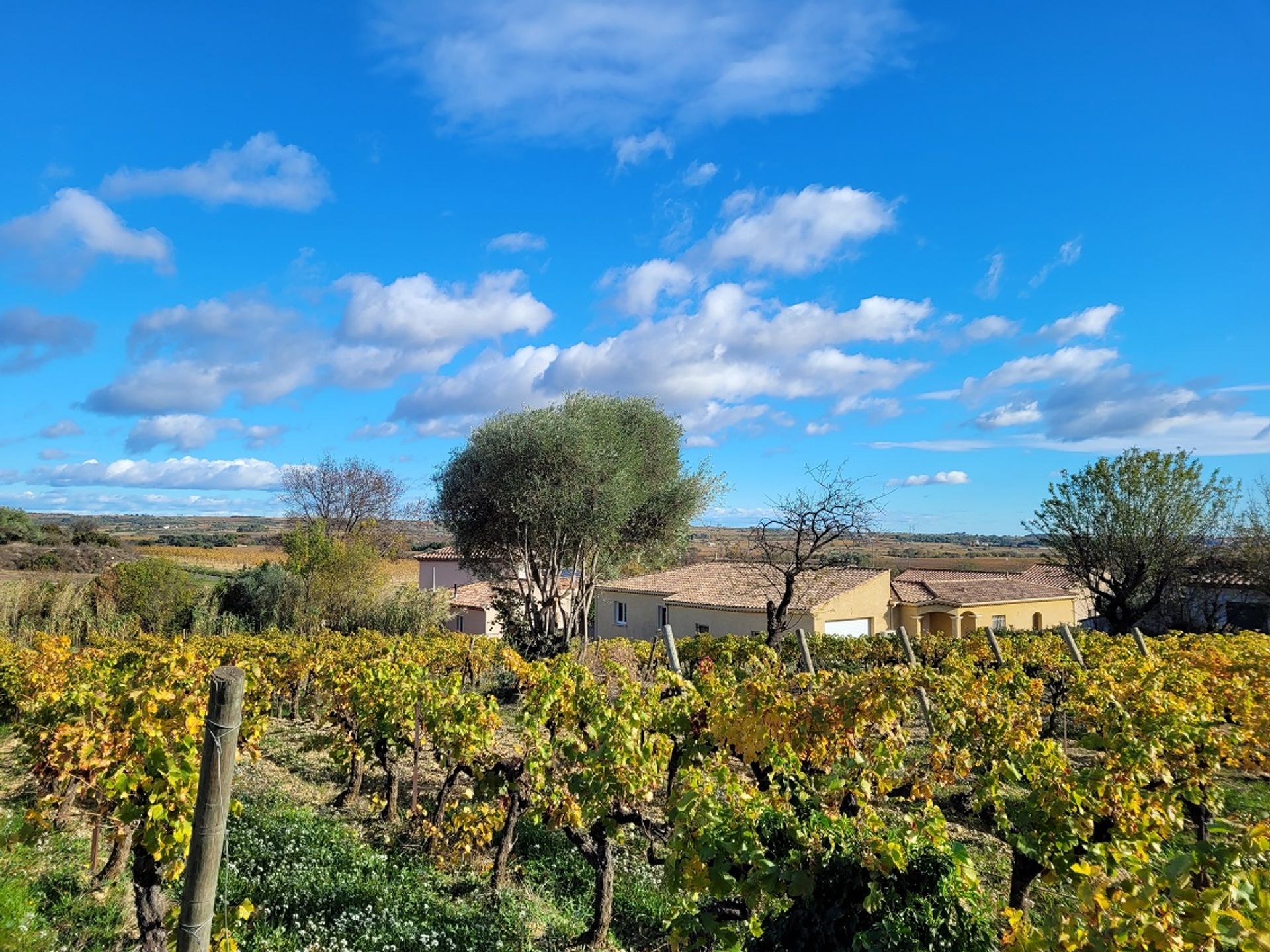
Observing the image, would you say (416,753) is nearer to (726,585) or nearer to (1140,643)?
(1140,643)

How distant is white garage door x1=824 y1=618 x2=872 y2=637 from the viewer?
32031mm

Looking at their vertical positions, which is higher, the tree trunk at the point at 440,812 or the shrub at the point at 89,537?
the shrub at the point at 89,537

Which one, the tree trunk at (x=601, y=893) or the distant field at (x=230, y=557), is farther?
the distant field at (x=230, y=557)

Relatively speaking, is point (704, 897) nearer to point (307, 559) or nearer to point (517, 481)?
point (517, 481)

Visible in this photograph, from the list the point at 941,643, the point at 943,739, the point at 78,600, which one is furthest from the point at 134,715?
the point at 78,600

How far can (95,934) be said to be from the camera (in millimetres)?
5117

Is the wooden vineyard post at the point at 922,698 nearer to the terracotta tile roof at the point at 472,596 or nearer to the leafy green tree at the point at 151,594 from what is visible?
the leafy green tree at the point at 151,594

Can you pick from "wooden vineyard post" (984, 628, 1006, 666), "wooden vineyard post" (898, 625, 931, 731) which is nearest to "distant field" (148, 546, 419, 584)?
"wooden vineyard post" (898, 625, 931, 731)

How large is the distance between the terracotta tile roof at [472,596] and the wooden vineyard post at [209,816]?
30919 millimetres

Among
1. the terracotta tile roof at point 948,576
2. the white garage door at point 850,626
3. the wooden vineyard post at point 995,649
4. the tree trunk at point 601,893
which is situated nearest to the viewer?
the tree trunk at point 601,893

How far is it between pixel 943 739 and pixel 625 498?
13.8m

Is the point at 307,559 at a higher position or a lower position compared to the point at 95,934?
higher

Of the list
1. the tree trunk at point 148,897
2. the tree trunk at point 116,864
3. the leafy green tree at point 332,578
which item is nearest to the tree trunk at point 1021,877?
the tree trunk at point 148,897

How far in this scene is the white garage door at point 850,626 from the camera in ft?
105
